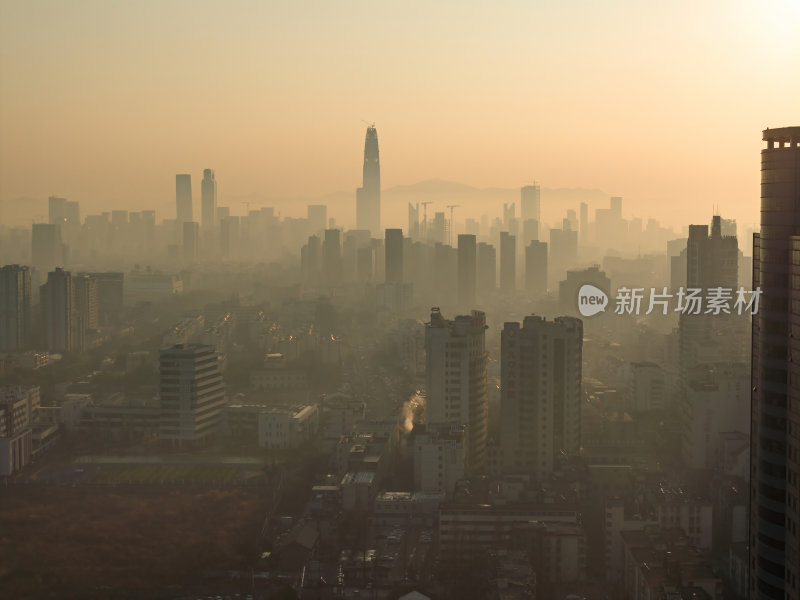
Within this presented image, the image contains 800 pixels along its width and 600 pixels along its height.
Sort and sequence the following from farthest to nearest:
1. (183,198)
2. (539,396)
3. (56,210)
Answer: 1. (183,198)
2. (56,210)
3. (539,396)

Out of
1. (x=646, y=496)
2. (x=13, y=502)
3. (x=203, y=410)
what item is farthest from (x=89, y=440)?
(x=646, y=496)

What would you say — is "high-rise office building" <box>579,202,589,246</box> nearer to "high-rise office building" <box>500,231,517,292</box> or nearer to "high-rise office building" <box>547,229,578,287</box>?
"high-rise office building" <box>547,229,578,287</box>

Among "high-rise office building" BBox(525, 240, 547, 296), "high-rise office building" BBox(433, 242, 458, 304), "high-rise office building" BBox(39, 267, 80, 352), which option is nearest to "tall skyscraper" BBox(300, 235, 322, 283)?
"high-rise office building" BBox(433, 242, 458, 304)

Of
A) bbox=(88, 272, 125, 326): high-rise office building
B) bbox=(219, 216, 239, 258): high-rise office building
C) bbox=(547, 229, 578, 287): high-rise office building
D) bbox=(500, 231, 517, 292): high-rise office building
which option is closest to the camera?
bbox=(88, 272, 125, 326): high-rise office building

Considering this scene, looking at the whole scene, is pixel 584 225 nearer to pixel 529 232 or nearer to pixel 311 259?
pixel 529 232

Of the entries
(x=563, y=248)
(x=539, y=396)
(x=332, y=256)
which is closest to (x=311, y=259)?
(x=332, y=256)

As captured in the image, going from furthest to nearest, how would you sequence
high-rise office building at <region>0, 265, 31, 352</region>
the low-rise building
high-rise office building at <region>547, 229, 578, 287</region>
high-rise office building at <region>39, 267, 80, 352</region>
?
high-rise office building at <region>547, 229, 578, 287</region> < high-rise office building at <region>39, 267, 80, 352</region> < high-rise office building at <region>0, 265, 31, 352</region> < the low-rise building

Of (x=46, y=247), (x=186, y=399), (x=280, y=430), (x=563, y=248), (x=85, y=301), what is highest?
(x=563, y=248)
